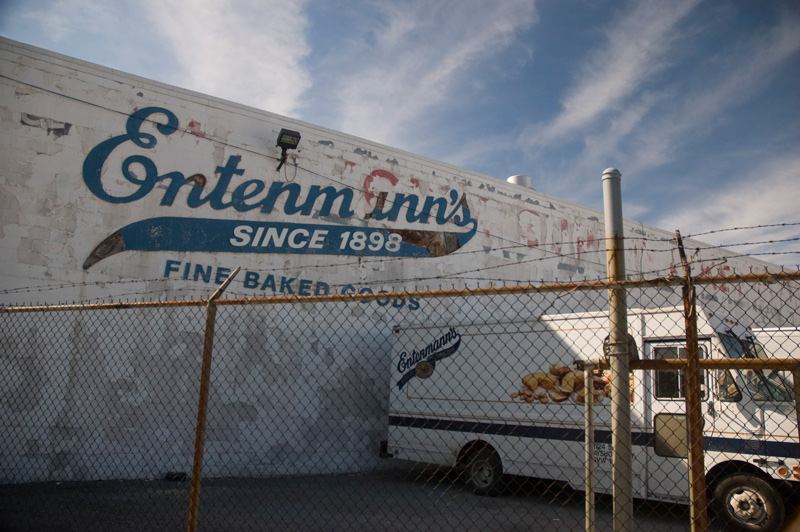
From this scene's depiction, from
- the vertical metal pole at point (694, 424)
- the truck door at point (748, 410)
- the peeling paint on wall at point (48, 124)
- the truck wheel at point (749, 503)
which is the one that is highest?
the peeling paint on wall at point (48, 124)

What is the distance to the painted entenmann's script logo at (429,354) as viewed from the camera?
1034 cm

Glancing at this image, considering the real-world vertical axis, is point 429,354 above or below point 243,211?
below

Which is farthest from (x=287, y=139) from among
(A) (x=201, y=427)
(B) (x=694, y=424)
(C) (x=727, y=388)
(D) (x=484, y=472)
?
(B) (x=694, y=424)

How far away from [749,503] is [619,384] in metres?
5.19

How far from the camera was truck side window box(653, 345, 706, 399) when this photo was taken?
7.59 meters

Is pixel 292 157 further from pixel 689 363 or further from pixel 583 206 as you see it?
pixel 689 363

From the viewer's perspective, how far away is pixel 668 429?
751 centimetres

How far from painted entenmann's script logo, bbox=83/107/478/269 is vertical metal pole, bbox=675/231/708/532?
9879 millimetres

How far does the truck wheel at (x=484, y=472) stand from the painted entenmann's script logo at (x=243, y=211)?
213 inches

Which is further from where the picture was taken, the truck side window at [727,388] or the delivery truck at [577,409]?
the truck side window at [727,388]

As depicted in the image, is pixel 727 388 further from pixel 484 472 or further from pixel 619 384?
pixel 619 384

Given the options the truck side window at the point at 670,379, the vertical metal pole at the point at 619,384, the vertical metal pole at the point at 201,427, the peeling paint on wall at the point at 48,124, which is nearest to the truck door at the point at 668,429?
the truck side window at the point at 670,379

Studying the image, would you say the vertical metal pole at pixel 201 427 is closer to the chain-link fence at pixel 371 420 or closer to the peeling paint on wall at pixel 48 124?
the chain-link fence at pixel 371 420

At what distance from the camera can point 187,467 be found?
10352 mm
